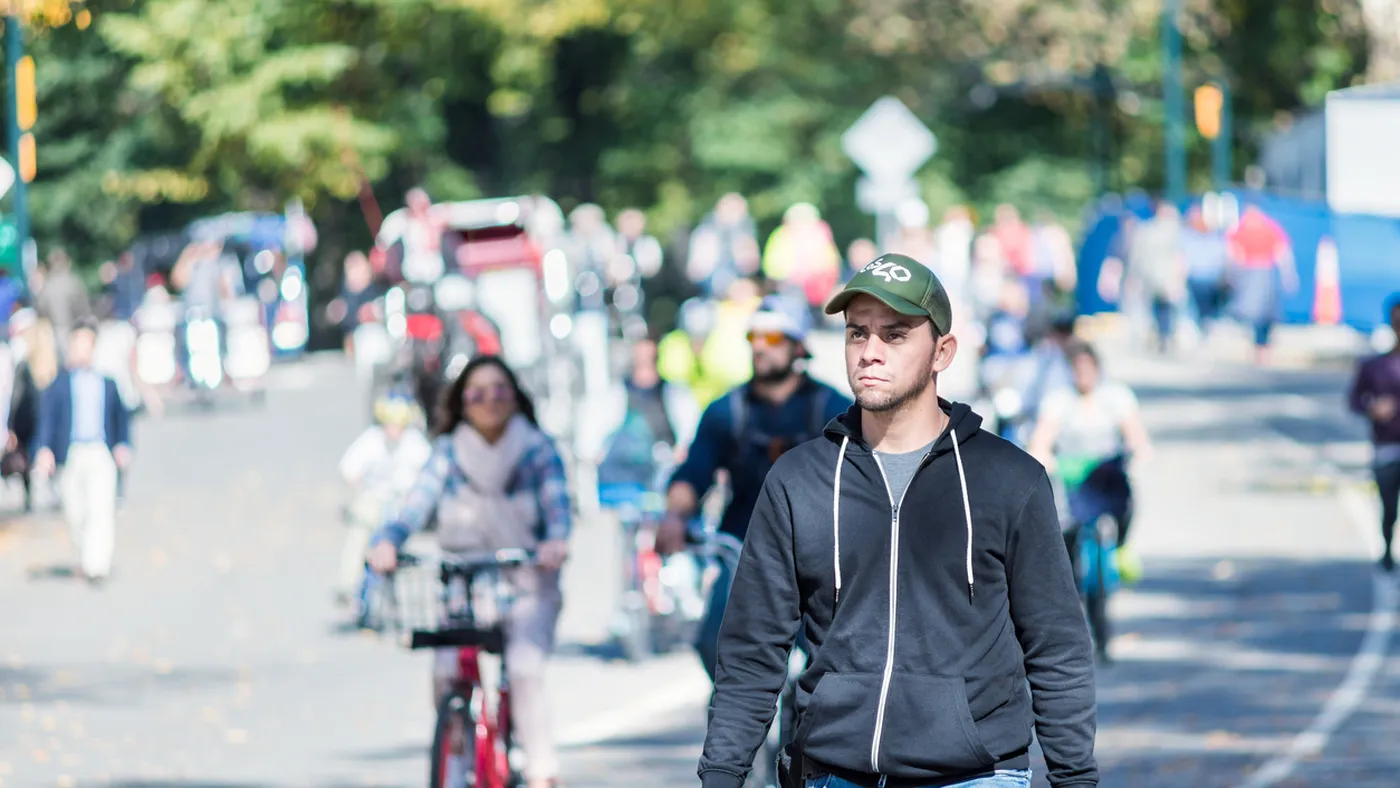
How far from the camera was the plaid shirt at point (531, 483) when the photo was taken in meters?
8.46

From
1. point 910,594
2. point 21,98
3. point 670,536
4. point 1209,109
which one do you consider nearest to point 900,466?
point 910,594

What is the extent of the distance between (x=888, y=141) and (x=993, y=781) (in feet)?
72.1

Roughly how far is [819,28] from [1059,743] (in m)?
44.6

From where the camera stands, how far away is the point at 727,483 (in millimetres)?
8766

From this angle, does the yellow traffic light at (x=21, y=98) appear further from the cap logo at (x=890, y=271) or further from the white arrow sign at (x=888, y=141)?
the cap logo at (x=890, y=271)

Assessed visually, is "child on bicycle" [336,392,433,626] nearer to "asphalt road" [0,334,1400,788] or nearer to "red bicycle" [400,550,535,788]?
"asphalt road" [0,334,1400,788]

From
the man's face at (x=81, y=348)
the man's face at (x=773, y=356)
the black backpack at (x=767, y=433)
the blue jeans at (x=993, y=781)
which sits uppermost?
the man's face at (x=81, y=348)

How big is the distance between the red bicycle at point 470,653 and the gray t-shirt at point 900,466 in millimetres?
3361

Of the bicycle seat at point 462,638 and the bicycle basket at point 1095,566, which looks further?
the bicycle basket at point 1095,566

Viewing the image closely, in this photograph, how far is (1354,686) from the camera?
Result: 40.3 ft

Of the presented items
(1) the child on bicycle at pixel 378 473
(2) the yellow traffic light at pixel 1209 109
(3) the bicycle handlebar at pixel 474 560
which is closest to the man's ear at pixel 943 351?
(3) the bicycle handlebar at pixel 474 560

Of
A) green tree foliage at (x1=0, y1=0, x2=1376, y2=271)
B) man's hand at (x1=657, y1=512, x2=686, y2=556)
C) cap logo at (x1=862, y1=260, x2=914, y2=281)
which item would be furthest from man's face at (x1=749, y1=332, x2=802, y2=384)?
green tree foliage at (x1=0, y1=0, x2=1376, y2=271)

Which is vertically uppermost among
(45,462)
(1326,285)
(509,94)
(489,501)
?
(509,94)

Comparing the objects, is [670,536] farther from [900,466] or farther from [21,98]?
[21,98]
